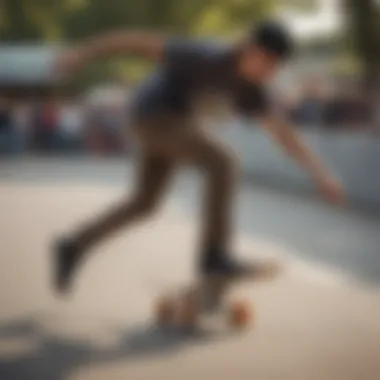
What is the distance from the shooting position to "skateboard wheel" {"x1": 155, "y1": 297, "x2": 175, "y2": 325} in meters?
1.09

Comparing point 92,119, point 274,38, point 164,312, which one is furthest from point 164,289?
point 274,38

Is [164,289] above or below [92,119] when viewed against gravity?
below

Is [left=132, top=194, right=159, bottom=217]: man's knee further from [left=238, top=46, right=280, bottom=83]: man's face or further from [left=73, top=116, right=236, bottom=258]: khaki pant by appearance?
[left=238, top=46, right=280, bottom=83]: man's face

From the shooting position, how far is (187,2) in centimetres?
105

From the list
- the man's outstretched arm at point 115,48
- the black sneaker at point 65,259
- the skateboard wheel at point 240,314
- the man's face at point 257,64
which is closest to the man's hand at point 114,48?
the man's outstretched arm at point 115,48

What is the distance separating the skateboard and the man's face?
10.4 inches

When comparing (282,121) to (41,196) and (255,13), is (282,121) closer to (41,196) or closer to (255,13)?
(255,13)

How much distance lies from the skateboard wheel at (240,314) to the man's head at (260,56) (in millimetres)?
319

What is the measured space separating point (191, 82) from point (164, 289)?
11.8 inches

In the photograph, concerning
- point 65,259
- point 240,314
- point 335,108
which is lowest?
point 240,314

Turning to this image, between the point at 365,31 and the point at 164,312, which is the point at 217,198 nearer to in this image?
the point at 164,312

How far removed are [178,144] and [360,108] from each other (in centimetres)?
27

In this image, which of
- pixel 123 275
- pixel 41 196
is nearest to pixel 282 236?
pixel 123 275

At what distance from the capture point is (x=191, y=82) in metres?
1.05
